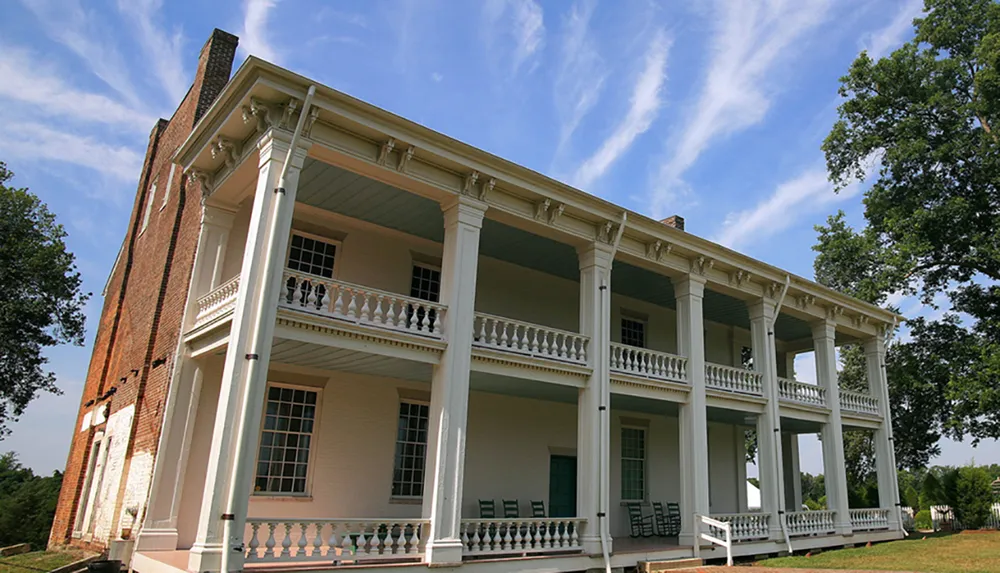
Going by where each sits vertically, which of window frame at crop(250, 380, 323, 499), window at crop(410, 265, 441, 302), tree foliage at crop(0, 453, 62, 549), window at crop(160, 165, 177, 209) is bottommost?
tree foliage at crop(0, 453, 62, 549)

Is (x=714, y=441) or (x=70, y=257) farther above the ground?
(x=70, y=257)

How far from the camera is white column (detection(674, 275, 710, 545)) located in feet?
46.7

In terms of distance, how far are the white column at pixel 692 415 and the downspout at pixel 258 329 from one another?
30.2 ft

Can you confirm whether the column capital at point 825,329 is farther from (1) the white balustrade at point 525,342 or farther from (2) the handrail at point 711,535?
(1) the white balustrade at point 525,342

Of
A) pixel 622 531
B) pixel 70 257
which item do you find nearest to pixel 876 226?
pixel 622 531

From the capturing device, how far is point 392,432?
1357 centimetres

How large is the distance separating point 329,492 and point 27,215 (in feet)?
64.5

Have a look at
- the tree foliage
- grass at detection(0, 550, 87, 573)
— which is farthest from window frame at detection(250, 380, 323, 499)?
the tree foliage

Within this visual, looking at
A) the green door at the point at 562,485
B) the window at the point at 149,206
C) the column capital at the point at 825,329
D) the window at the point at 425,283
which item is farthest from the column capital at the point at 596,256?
the window at the point at 149,206

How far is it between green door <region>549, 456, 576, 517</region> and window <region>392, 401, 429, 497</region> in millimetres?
3743

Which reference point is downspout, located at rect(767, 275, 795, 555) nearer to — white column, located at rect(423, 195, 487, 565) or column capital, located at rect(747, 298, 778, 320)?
column capital, located at rect(747, 298, 778, 320)

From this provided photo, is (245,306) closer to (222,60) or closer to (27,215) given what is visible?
(222,60)

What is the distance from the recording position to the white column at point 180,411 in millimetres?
10914

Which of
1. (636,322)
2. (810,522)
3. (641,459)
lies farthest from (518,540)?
(810,522)
